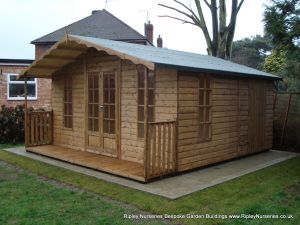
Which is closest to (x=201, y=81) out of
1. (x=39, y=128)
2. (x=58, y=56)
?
(x=58, y=56)

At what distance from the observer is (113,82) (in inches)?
338

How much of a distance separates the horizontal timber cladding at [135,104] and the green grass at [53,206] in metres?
2.10

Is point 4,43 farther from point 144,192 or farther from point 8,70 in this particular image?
point 144,192

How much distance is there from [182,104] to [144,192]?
205 centimetres

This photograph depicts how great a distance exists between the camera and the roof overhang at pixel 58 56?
25.9 ft

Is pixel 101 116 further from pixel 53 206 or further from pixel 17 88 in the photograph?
pixel 17 88

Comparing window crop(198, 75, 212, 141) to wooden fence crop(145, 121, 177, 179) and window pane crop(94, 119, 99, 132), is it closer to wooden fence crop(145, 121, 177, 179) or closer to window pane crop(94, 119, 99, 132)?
wooden fence crop(145, 121, 177, 179)

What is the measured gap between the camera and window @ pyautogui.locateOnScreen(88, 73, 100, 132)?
9062 mm

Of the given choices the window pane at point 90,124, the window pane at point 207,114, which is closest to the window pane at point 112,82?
the window pane at point 90,124

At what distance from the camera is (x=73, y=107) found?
984 centimetres

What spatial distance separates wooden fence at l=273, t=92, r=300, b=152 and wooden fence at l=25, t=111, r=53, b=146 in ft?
22.8

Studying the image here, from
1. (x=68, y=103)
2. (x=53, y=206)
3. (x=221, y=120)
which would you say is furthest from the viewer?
(x=68, y=103)

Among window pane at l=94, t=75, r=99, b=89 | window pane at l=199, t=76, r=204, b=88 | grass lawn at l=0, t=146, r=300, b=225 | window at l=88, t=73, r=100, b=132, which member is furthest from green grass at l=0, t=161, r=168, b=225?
window pane at l=199, t=76, r=204, b=88

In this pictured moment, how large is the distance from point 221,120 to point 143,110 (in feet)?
6.43
